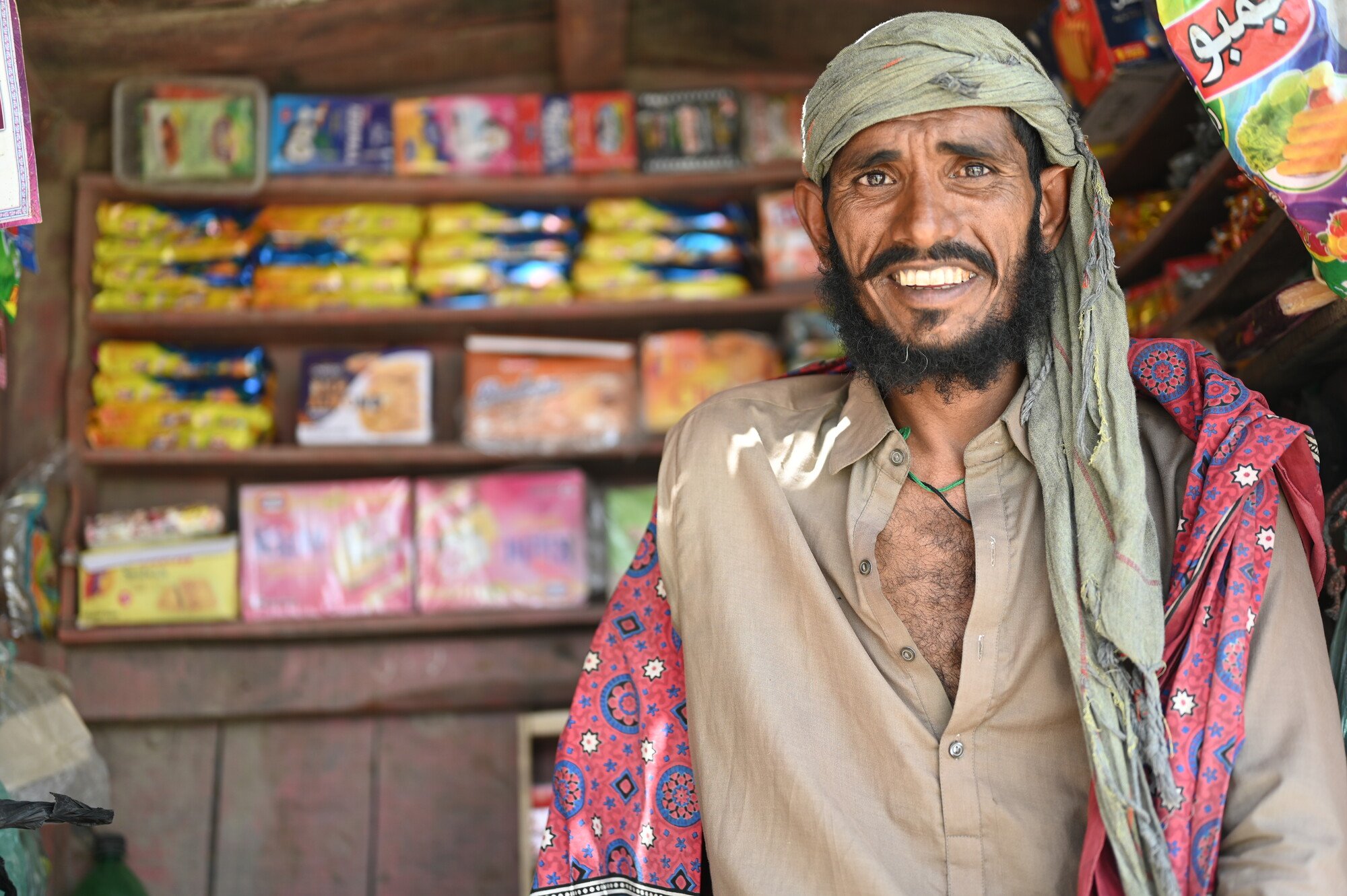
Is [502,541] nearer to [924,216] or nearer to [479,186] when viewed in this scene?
[479,186]

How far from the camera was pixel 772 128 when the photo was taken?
308 cm

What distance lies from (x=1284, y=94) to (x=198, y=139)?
2289 millimetres

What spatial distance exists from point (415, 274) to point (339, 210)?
0.24 metres

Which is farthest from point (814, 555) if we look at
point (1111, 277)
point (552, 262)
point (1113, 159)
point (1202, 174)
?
point (552, 262)

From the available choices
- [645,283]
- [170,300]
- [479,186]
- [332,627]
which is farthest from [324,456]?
[645,283]

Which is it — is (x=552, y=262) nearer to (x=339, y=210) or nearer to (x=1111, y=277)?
(x=339, y=210)

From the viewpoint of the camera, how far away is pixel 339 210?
3057mm

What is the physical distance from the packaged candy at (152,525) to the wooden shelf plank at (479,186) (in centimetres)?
71

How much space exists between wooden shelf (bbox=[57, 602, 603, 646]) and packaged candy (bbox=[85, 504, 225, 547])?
192 millimetres

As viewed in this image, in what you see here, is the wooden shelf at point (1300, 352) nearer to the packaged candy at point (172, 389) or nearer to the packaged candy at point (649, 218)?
the packaged candy at point (649, 218)

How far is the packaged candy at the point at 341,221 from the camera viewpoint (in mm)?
3037

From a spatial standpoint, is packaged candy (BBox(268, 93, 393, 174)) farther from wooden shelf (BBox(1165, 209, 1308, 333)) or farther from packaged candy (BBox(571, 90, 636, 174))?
wooden shelf (BBox(1165, 209, 1308, 333))

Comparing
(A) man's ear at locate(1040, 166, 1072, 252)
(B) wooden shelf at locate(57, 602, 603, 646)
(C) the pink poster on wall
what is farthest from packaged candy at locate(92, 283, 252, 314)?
(A) man's ear at locate(1040, 166, 1072, 252)

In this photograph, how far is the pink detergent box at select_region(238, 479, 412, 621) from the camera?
9.55ft
